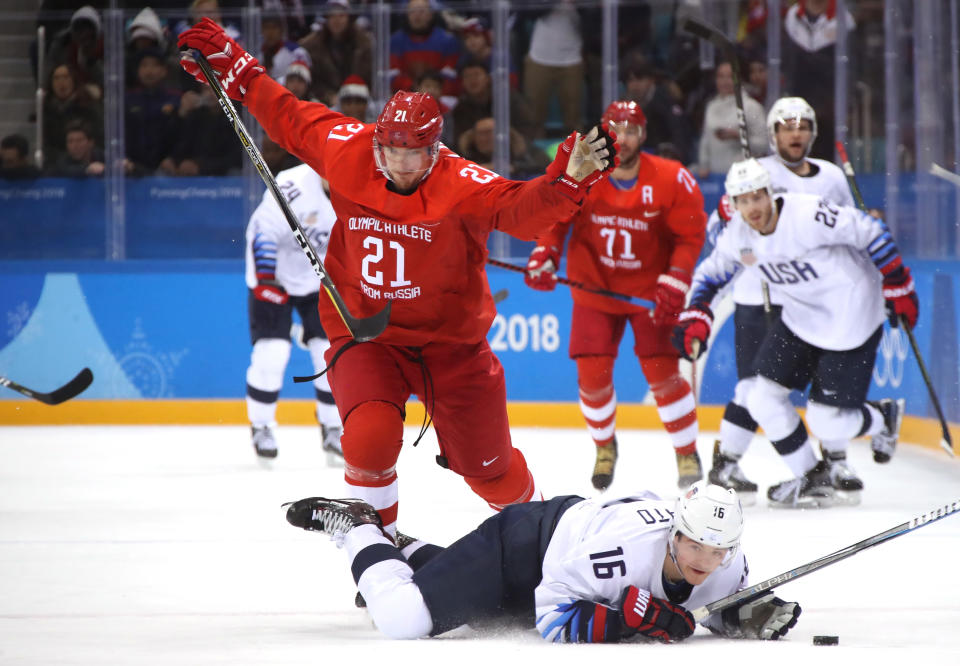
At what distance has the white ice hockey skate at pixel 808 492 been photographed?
4.85 m

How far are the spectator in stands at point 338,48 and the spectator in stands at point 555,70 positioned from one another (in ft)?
2.94

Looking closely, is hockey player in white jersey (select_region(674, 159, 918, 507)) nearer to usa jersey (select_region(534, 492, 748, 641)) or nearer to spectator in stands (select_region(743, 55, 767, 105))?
usa jersey (select_region(534, 492, 748, 641))

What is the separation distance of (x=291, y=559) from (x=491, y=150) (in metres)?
3.81

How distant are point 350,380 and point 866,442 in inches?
154

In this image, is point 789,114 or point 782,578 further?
point 789,114

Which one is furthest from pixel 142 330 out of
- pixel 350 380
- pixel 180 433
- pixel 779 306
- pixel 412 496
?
pixel 350 380

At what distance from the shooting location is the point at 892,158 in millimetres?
6879

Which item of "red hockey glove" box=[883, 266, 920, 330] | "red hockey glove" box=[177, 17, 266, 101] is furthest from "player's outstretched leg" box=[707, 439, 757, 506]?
"red hockey glove" box=[177, 17, 266, 101]

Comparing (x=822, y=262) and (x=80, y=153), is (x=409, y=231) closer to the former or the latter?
(x=822, y=262)

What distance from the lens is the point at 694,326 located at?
4859mm

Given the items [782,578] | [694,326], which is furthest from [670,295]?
[782,578]

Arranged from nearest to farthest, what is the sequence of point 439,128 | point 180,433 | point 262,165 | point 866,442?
point 439,128 → point 262,165 → point 866,442 → point 180,433

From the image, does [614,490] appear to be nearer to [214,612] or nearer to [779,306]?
[779,306]

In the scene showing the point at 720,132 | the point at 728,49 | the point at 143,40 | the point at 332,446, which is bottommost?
the point at 332,446
